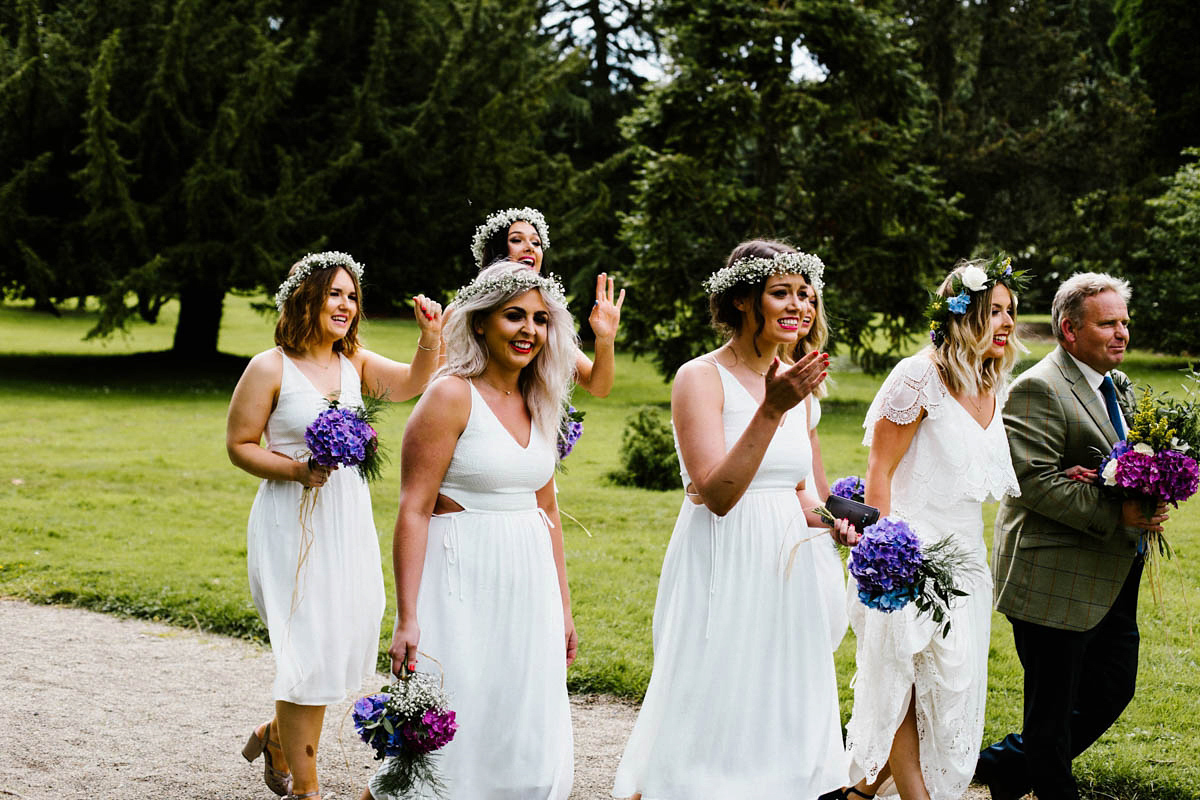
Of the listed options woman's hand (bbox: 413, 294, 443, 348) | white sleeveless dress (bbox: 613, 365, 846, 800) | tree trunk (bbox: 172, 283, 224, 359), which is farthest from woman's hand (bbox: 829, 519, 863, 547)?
tree trunk (bbox: 172, 283, 224, 359)

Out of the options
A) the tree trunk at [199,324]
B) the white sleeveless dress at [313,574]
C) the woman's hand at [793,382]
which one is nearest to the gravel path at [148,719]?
the white sleeveless dress at [313,574]

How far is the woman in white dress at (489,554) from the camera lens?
12.6ft

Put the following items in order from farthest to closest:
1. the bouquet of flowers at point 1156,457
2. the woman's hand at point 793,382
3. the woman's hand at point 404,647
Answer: the bouquet of flowers at point 1156,457 < the woman's hand at point 404,647 < the woman's hand at point 793,382

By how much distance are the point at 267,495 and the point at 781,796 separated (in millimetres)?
2595

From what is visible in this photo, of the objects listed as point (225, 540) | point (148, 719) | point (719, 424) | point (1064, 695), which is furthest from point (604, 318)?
point (225, 540)

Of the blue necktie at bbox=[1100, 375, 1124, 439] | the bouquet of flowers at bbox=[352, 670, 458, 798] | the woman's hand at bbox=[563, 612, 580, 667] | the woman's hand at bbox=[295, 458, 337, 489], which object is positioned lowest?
the bouquet of flowers at bbox=[352, 670, 458, 798]

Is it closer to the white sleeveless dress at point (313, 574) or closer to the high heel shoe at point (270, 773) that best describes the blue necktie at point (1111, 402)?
the white sleeveless dress at point (313, 574)

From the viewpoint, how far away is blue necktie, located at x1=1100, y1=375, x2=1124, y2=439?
5102mm

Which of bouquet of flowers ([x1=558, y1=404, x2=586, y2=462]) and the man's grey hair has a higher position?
the man's grey hair

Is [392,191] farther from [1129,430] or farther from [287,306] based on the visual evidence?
[1129,430]

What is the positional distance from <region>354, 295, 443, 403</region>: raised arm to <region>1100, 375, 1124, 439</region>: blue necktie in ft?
10.2

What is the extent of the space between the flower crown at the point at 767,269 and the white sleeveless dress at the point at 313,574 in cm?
194

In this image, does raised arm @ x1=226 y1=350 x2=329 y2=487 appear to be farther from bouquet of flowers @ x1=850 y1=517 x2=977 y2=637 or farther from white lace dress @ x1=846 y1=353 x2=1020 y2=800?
white lace dress @ x1=846 y1=353 x2=1020 y2=800

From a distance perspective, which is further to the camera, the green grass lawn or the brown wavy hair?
the green grass lawn
